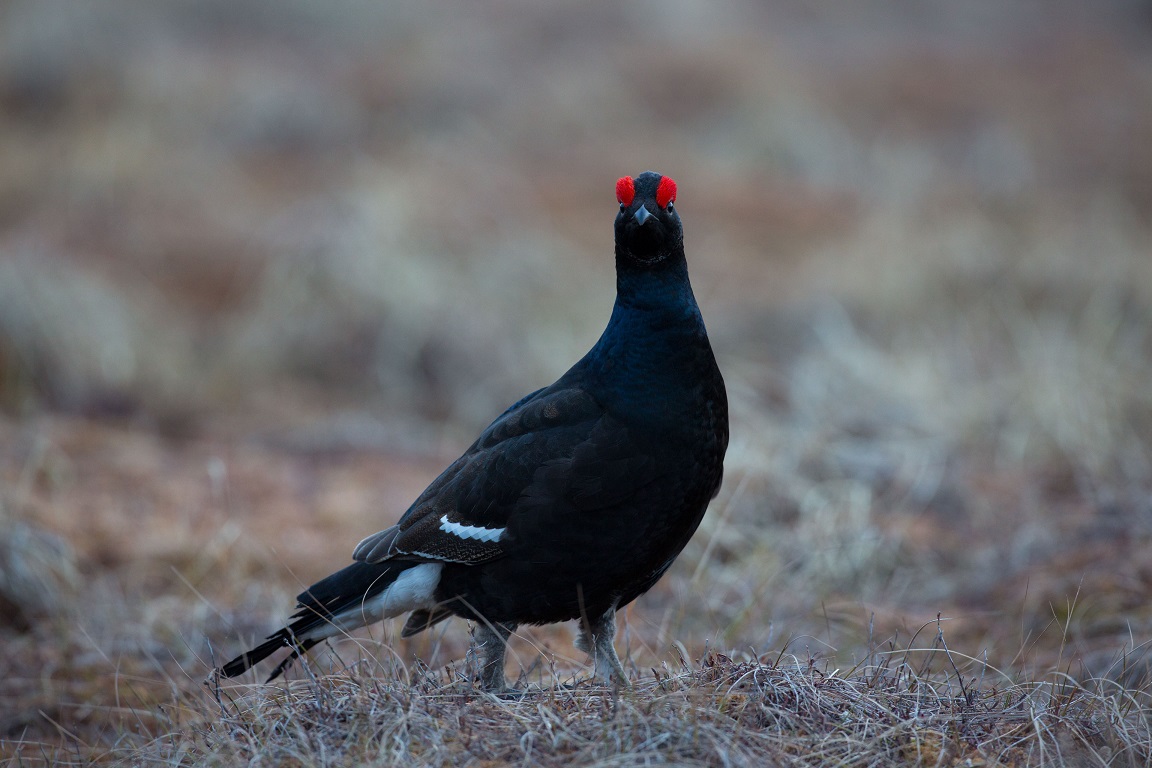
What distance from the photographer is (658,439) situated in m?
3.17

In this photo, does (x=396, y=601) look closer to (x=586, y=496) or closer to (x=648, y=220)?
(x=586, y=496)

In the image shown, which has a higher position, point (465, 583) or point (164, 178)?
point (164, 178)

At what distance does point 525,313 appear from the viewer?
29.6 ft

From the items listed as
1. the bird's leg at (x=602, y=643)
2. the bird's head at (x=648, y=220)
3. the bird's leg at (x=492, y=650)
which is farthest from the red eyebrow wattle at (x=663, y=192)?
the bird's leg at (x=492, y=650)

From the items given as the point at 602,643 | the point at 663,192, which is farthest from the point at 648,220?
the point at 602,643

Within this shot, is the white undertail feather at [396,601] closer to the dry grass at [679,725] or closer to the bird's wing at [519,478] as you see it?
the bird's wing at [519,478]

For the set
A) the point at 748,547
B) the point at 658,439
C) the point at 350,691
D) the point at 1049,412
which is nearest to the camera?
the point at 350,691

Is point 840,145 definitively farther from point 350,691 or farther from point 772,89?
point 350,691

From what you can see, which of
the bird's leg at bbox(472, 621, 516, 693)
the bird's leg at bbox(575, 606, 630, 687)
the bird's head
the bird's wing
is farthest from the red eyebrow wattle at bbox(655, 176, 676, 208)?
the bird's leg at bbox(472, 621, 516, 693)

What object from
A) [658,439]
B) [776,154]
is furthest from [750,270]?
[658,439]

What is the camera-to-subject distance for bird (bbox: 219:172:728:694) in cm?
316

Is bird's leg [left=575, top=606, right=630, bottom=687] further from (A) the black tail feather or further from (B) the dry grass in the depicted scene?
(A) the black tail feather

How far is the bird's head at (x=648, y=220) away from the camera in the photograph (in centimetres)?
327

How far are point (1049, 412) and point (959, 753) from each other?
14.6ft
